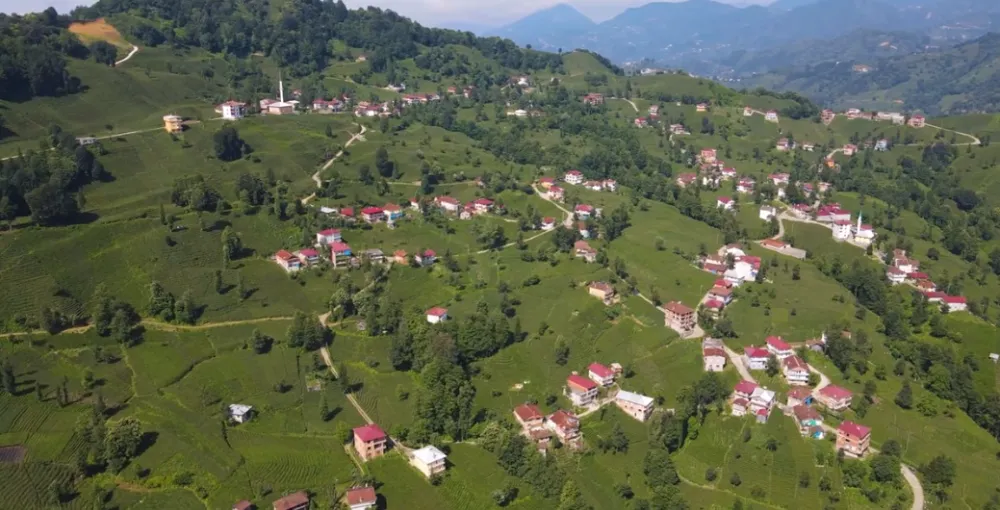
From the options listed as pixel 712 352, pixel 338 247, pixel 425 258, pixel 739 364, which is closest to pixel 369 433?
pixel 338 247

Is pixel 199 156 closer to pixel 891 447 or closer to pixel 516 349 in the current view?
pixel 516 349

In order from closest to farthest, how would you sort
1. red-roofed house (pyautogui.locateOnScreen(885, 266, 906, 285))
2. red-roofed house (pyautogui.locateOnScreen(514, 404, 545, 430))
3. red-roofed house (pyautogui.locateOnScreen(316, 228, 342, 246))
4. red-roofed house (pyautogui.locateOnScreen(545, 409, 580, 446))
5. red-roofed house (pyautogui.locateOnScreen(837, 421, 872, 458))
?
red-roofed house (pyautogui.locateOnScreen(545, 409, 580, 446)) → red-roofed house (pyautogui.locateOnScreen(837, 421, 872, 458)) → red-roofed house (pyautogui.locateOnScreen(514, 404, 545, 430)) → red-roofed house (pyautogui.locateOnScreen(316, 228, 342, 246)) → red-roofed house (pyautogui.locateOnScreen(885, 266, 906, 285))

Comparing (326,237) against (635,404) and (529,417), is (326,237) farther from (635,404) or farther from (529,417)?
(635,404)

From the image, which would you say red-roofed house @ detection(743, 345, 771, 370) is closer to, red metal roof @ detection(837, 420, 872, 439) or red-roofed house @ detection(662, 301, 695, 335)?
red-roofed house @ detection(662, 301, 695, 335)

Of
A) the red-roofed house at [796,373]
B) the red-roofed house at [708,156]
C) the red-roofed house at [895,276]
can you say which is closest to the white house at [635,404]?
the red-roofed house at [796,373]

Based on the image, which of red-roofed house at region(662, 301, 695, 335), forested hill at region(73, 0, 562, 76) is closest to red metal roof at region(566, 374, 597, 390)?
red-roofed house at region(662, 301, 695, 335)

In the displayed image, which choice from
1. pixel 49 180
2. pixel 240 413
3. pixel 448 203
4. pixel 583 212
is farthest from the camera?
pixel 583 212

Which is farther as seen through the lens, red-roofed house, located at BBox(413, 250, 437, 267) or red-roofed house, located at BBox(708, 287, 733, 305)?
red-roofed house, located at BBox(413, 250, 437, 267)
